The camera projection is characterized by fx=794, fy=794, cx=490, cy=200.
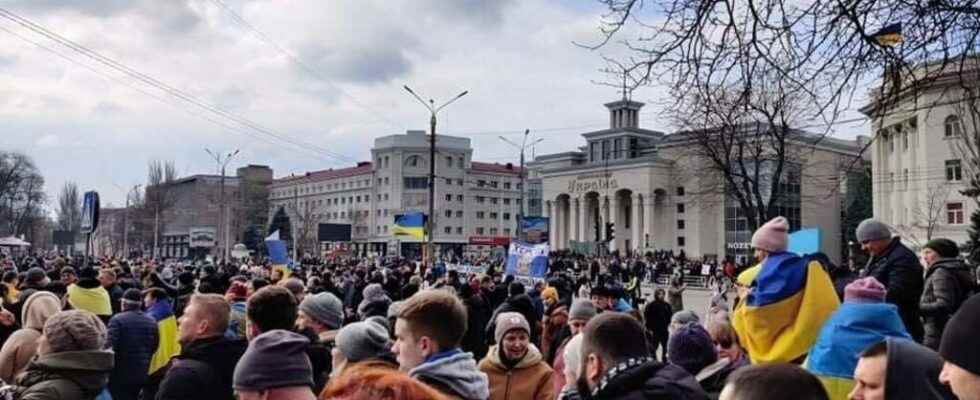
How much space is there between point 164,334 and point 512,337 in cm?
390

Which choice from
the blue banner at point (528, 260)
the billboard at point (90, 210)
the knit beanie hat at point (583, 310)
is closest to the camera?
the knit beanie hat at point (583, 310)

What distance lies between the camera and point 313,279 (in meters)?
13.4

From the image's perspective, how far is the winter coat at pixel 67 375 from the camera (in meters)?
4.07

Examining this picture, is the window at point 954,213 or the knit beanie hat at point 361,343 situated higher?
the window at point 954,213

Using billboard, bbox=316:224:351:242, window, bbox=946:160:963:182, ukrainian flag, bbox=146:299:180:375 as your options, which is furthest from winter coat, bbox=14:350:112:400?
window, bbox=946:160:963:182

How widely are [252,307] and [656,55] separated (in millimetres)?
3682

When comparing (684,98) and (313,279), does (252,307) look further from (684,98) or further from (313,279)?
(313,279)

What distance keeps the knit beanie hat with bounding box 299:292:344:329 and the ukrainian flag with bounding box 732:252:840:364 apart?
2944mm

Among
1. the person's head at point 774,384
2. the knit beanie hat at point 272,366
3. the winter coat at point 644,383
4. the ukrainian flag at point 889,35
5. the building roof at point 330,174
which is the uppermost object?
the building roof at point 330,174

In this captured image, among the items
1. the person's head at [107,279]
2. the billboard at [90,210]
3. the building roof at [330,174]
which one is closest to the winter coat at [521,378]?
the person's head at [107,279]

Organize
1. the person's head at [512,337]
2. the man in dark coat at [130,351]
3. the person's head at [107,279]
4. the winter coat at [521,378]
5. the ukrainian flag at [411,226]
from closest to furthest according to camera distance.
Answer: the winter coat at [521,378] → the person's head at [512,337] → the man in dark coat at [130,351] → the person's head at [107,279] → the ukrainian flag at [411,226]

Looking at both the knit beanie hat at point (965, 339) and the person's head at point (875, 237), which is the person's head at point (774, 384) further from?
the person's head at point (875, 237)

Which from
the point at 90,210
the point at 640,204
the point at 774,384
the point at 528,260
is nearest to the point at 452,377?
the point at 774,384

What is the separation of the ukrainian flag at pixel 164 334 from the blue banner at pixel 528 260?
464 inches
